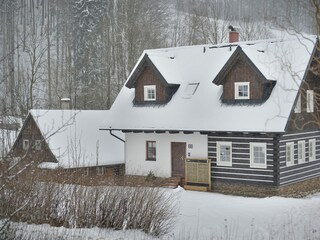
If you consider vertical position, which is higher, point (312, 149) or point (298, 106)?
point (298, 106)

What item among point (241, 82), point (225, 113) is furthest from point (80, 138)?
point (241, 82)

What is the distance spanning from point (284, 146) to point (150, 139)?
7.10 meters

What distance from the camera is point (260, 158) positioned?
2225 centimetres

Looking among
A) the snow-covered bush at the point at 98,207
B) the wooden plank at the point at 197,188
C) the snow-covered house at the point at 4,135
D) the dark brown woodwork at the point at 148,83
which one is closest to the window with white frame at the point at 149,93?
the dark brown woodwork at the point at 148,83

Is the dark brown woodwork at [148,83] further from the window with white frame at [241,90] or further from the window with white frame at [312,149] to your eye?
the window with white frame at [312,149]

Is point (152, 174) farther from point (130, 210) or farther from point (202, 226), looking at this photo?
point (130, 210)

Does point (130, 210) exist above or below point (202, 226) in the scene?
above

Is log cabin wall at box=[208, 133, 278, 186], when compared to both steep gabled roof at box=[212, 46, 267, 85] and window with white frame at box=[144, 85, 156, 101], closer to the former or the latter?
steep gabled roof at box=[212, 46, 267, 85]

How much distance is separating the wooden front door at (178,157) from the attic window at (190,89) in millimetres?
2660

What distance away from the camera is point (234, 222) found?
15.7 metres

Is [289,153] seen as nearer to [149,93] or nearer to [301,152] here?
[301,152]

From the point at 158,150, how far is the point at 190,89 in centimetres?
357

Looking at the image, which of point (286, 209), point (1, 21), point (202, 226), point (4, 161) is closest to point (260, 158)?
point (286, 209)

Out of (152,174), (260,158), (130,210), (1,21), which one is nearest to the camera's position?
(130,210)
